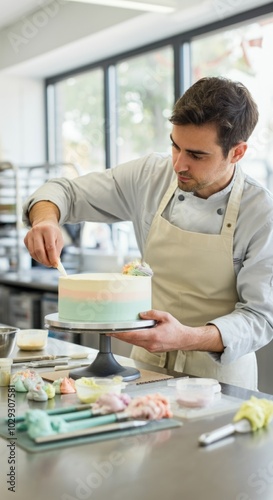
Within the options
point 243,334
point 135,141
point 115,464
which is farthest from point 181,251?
point 135,141

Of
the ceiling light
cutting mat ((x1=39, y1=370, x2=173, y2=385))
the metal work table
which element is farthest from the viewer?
the ceiling light

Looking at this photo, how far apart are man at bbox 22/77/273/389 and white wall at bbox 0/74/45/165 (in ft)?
14.4

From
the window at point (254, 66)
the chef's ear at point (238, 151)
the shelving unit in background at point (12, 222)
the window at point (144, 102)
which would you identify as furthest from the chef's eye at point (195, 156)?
the shelving unit in background at point (12, 222)

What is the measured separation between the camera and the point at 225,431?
1.27 meters

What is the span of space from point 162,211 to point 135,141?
11.4ft

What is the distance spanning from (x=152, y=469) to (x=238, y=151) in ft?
3.58

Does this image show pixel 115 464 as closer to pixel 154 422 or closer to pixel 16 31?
pixel 154 422

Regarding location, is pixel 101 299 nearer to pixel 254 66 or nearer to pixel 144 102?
pixel 254 66

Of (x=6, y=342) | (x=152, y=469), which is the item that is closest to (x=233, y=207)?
(x=6, y=342)

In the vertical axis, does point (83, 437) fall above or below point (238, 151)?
below

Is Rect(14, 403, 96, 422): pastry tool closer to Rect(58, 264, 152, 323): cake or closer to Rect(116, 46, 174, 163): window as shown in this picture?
Rect(58, 264, 152, 323): cake

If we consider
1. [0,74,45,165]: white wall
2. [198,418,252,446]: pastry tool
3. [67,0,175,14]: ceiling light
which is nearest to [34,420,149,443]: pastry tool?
[198,418,252,446]: pastry tool

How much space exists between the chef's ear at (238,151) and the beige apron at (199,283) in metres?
0.05

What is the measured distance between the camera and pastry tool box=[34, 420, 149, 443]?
1.22m
